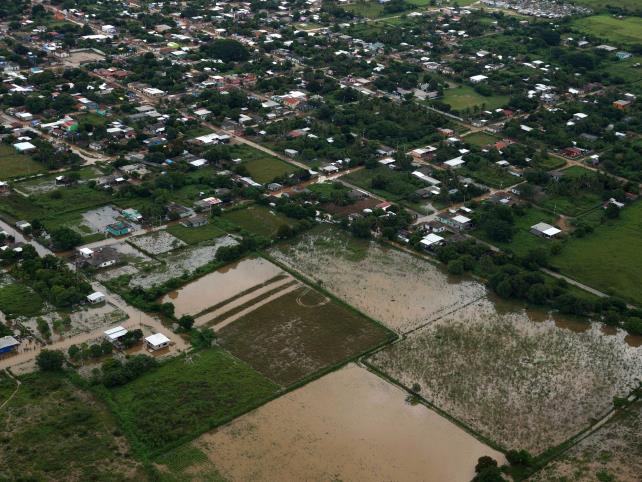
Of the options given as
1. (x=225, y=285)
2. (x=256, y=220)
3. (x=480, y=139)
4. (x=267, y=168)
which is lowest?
(x=480, y=139)

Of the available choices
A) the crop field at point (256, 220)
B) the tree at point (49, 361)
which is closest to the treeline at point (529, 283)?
the crop field at point (256, 220)

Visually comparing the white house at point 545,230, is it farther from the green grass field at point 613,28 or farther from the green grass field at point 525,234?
the green grass field at point 613,28

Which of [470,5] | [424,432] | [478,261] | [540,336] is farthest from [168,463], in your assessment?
[470,5]

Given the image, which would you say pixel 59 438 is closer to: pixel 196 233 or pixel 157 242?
pixel 157 242

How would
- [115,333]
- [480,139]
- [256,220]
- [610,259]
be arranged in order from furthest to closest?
A: 1. [480,139]
2. [256,220]
3. [610,259]
4. [115,333]

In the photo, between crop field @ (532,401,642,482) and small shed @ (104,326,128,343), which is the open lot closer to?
crop field @ (532,401,642,482)

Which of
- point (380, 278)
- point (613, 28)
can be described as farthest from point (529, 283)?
point (613, 28)
